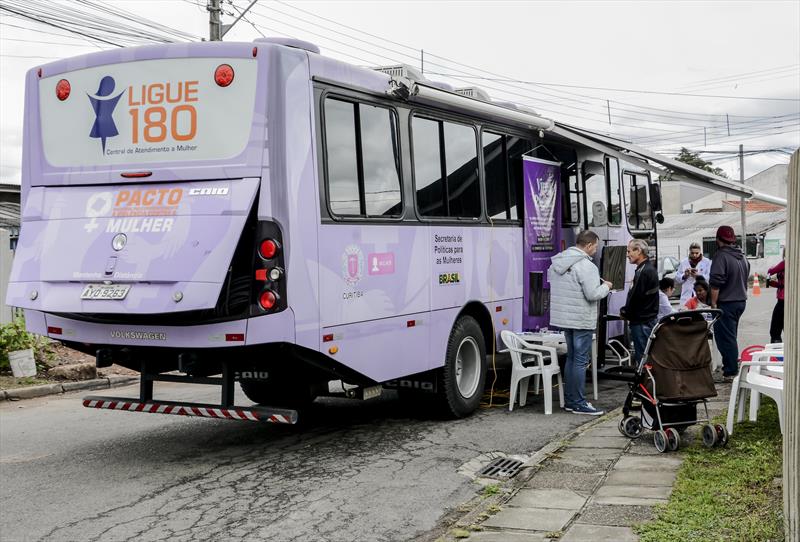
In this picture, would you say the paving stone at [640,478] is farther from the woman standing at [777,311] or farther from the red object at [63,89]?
the woman standing at [777,311]

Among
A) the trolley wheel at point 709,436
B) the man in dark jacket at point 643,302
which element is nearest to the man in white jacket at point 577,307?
the man in dark jacket at point 643,302

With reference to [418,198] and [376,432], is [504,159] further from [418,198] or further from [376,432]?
[376,432]

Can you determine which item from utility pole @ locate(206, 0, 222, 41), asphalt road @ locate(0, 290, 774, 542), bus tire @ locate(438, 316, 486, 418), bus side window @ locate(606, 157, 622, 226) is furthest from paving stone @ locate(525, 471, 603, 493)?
utility pole @ locate(206, 0, 222, 41)

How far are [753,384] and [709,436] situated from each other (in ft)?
1.80

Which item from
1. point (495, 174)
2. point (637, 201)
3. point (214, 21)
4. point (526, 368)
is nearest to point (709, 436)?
point (526, 368)

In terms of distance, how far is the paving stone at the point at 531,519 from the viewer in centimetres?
525

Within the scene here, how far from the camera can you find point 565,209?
11.3 meters

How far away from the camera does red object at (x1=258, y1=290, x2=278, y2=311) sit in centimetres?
641

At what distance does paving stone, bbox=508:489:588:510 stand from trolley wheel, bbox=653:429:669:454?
48.4 inches

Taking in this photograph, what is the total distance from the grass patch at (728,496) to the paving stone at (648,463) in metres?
0.10

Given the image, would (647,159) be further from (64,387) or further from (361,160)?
(64,387)

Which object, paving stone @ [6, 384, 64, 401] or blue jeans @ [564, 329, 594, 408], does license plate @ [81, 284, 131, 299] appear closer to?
blue jeans @ [564, 329, 594, 408]

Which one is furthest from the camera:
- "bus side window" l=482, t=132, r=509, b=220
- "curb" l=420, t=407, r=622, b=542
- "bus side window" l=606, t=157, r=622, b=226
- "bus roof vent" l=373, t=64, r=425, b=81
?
"bus side window" l=606, t=157, r=622, b=226

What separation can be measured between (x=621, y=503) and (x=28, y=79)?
5.92 m
